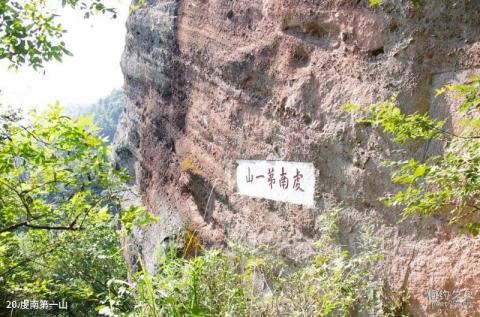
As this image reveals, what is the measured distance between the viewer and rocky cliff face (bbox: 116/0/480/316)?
2721 mm

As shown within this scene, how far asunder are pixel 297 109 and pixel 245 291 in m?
1.48

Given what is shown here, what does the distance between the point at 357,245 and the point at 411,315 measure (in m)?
0.55

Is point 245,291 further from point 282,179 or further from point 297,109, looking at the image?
point 297,109

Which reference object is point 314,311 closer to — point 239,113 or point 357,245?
point 357,245

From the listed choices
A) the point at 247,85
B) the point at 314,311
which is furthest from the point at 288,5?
the point at 314,311

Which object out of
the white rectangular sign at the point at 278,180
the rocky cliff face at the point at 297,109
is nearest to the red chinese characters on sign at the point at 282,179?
the white rectangular sign at the point at 278,180

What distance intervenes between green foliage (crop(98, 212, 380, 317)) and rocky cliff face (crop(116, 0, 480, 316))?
28cm

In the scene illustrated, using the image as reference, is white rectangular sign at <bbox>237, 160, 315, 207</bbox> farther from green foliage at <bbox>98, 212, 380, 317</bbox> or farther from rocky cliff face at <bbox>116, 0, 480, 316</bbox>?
green foliage at <bbox>98, 212, 380, 317</bbox>

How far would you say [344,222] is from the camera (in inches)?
125

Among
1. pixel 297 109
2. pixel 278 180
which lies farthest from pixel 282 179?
pixel 297 109

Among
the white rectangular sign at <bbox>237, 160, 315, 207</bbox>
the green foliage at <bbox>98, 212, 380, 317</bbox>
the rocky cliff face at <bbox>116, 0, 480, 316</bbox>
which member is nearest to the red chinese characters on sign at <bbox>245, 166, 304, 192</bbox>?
the white rectangular sign at <bbox>237, 160, 315, 207</bbox>

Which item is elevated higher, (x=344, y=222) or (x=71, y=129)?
(x=71, y=129)

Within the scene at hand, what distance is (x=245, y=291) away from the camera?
2.86m

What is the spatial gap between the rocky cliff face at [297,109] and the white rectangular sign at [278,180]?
7 cm
